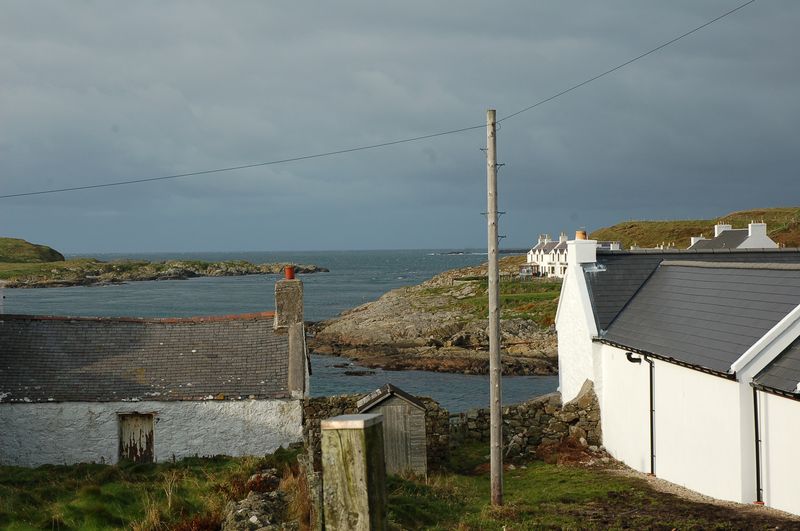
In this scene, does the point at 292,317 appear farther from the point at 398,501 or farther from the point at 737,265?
the point at 737,265

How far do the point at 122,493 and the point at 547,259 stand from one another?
10525cm

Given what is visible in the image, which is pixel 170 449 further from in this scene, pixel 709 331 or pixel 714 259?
pixel 714 259

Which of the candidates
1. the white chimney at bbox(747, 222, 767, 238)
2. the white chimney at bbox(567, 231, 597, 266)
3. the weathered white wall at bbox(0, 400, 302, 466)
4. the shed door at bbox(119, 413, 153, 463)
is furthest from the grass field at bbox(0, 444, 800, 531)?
the white chimney at bbox(747, 222, 767, 238)

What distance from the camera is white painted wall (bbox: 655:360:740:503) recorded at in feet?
50.1

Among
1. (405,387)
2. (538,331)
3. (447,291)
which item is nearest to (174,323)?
(405,387)

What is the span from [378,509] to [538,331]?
62.4 meters

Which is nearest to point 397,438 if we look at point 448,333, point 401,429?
point 401,429

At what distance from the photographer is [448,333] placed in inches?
2675

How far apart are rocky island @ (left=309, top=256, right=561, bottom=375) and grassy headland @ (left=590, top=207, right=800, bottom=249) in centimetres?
4406

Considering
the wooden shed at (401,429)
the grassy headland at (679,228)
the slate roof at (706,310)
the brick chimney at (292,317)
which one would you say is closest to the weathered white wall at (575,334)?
the slate roof at (706,310)

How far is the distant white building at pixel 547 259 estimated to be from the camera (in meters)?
110

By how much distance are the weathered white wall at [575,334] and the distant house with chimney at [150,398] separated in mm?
8809

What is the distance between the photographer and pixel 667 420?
18344mm

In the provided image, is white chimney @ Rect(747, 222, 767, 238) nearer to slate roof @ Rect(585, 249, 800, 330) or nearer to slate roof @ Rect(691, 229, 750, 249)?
slate roof @ Rect(691, 229, 750, 249)
